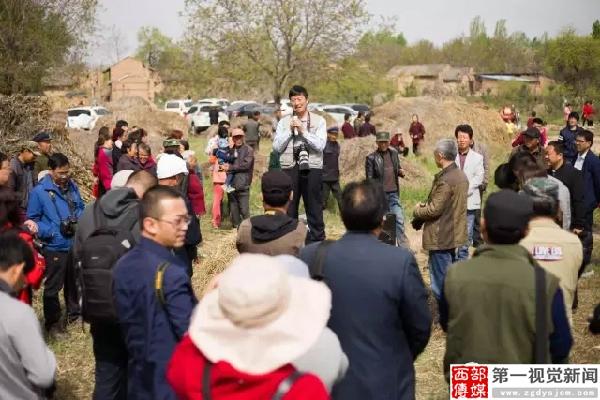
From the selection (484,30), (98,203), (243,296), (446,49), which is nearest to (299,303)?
(243,296)

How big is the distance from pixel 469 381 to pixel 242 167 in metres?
8.01

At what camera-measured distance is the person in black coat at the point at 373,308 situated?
3.51 meters

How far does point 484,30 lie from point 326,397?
133166 millimetres

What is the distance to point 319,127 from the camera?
306 inches

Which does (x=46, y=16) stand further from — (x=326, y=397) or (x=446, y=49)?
(x=446, y=49)

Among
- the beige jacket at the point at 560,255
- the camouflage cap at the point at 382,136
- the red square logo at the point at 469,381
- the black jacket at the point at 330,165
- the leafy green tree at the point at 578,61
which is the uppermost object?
the leafy green tree at the point at 578,61

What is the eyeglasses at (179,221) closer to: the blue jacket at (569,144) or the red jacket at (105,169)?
the red jacket at (105,169)

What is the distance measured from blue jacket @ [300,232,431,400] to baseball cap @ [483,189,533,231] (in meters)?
0.44

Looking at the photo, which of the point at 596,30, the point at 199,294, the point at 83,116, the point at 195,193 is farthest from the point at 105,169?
the point at 596,30

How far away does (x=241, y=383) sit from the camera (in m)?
2.22

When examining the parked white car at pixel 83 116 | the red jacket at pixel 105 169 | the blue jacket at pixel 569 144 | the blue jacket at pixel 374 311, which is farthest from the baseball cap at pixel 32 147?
the parked white car at pixel 83 116

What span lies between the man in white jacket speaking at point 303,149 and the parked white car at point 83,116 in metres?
27.0

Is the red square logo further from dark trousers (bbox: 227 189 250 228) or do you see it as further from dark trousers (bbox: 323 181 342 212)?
dark trousers (bbox: 323 181 342 212)

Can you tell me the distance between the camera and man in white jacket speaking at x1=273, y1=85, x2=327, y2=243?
758cm
